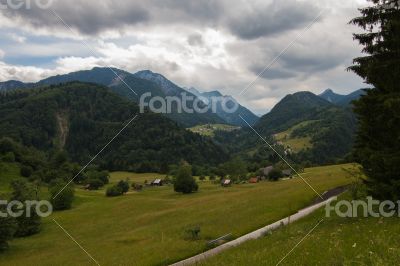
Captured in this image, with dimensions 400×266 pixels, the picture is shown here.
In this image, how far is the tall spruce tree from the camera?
23344mm

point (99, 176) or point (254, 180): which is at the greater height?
point (99, 176)

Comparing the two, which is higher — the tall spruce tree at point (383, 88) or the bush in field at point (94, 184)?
the tall spruce tree at point (383, 88)

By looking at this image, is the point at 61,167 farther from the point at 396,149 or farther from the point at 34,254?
the point at 396,149

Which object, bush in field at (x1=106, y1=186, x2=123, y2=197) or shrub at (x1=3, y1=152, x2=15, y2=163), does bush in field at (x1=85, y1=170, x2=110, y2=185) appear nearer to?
shrub at (x1=3, y1=152, x2=15, y2=163)

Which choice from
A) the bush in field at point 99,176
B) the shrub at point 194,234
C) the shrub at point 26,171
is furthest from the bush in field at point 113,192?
the shrub at point 194,234

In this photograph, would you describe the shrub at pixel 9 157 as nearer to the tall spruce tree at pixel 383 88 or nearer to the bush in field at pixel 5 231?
the bush in field at pixel 5 231

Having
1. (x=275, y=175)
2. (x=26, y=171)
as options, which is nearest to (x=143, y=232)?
(x=275, y=175)

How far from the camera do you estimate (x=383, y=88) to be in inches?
1041

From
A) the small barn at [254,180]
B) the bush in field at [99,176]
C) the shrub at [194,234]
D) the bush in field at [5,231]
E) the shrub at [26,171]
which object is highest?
the shrub at [26,171]

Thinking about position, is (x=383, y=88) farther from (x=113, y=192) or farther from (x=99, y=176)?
(x=99, y=176)

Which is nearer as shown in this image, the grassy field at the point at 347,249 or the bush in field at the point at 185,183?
the grassy field at the point at 347,249

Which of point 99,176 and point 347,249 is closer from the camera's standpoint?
point 347,249

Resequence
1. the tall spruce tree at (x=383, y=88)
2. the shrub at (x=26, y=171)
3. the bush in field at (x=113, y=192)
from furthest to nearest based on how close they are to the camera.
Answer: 1. the shrub at (x=26, y=171)
2. the bush in field at (x=113, y=192)
3. the tall spruce tree at (x=383, y=88)

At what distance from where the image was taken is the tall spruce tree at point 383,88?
2334cm
